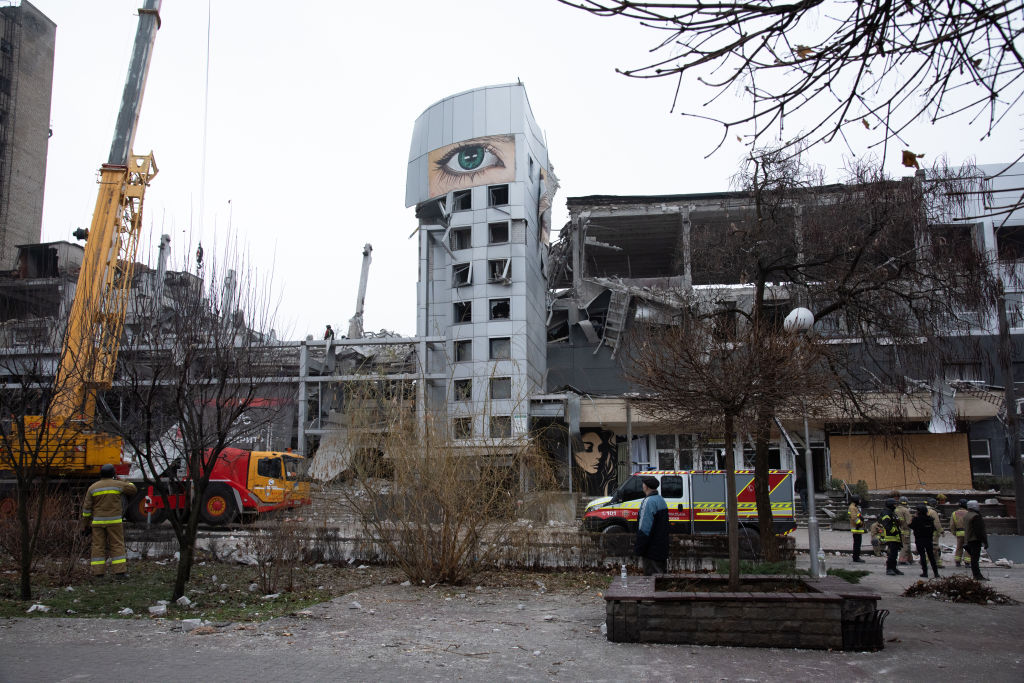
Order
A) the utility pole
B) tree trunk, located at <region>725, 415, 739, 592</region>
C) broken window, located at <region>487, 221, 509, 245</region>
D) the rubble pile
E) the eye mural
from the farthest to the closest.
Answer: the eye mural, broken window, located at <region>487, 221, 509, 245</region>, the utility pole, the rubble pile, tree trunk, located at <region>725, 415, 739, 592</region>

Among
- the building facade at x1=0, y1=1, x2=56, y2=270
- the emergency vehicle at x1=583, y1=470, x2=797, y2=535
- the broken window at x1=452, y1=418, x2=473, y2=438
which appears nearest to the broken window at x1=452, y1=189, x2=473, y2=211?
the emergency vehicle at x1=583, y1=470, x2=797, y2=535

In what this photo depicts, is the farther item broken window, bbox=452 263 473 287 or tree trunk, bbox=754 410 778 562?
broken window, bbox=452 263 473 287

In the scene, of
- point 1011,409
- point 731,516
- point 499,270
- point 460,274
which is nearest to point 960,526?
point 1011,409

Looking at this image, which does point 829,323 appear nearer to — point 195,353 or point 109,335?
point 195,353

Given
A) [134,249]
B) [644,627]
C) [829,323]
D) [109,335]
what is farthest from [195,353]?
[134,249]

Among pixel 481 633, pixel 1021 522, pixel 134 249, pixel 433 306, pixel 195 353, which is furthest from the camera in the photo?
pixel 433 306

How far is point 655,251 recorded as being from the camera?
163 ft

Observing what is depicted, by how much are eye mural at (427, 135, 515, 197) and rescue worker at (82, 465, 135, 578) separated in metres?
31.9

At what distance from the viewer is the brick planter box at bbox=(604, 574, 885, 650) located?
747 cm

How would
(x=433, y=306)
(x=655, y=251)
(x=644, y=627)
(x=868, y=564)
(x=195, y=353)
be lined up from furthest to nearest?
1. (x=655, y=251)
2. (x=433, y=306)
3. (x=868, y=564)
4. (x=195, y=353)
5. (x=644, y=627)

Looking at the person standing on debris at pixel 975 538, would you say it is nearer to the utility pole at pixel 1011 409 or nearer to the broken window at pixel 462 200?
the utility pole at pixel 1011 409

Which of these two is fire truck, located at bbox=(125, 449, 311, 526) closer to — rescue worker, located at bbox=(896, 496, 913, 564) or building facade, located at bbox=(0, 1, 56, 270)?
rescue worker, located at bbox=(896, 496, 913, 564)

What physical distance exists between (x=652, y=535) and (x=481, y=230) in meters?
32.0

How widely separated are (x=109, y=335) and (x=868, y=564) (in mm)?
16996
